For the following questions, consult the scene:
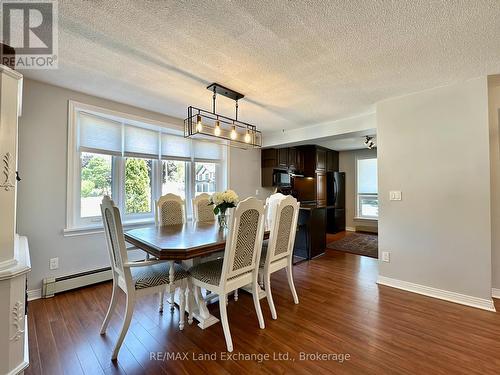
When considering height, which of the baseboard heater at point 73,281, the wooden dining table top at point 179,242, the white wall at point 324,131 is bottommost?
the baseboard heater at point 73,281

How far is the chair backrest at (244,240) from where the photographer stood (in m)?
1.72

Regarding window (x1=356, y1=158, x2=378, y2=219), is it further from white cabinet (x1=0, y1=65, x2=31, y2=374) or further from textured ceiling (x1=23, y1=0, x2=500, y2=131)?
white cabinet (x1=0, y1=65, x2=31, y2=374)

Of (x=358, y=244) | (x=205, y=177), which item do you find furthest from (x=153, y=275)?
(x=358, y=244)

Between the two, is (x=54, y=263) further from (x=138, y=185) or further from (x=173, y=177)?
(x=173, y=177)

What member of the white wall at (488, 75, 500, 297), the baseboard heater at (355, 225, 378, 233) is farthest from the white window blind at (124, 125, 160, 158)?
the baseboard heater at (355, 225, 378, 233)

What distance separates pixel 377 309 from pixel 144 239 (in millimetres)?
2350

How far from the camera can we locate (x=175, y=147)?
3826mm

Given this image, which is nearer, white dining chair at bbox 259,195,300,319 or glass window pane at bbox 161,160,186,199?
white dining chair at bbox 259,195,300,319

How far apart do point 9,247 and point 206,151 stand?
3.25m

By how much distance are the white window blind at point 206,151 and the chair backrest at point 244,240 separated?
2580mm

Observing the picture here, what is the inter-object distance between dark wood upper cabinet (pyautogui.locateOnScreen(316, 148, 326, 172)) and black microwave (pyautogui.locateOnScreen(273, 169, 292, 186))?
94 centimetres

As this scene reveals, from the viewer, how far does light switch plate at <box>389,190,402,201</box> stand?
2.79 metres

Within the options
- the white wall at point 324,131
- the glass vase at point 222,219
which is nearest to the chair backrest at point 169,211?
the glass vase at point 222,219

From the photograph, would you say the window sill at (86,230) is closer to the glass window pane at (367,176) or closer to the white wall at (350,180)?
the white wall at (350,180)
